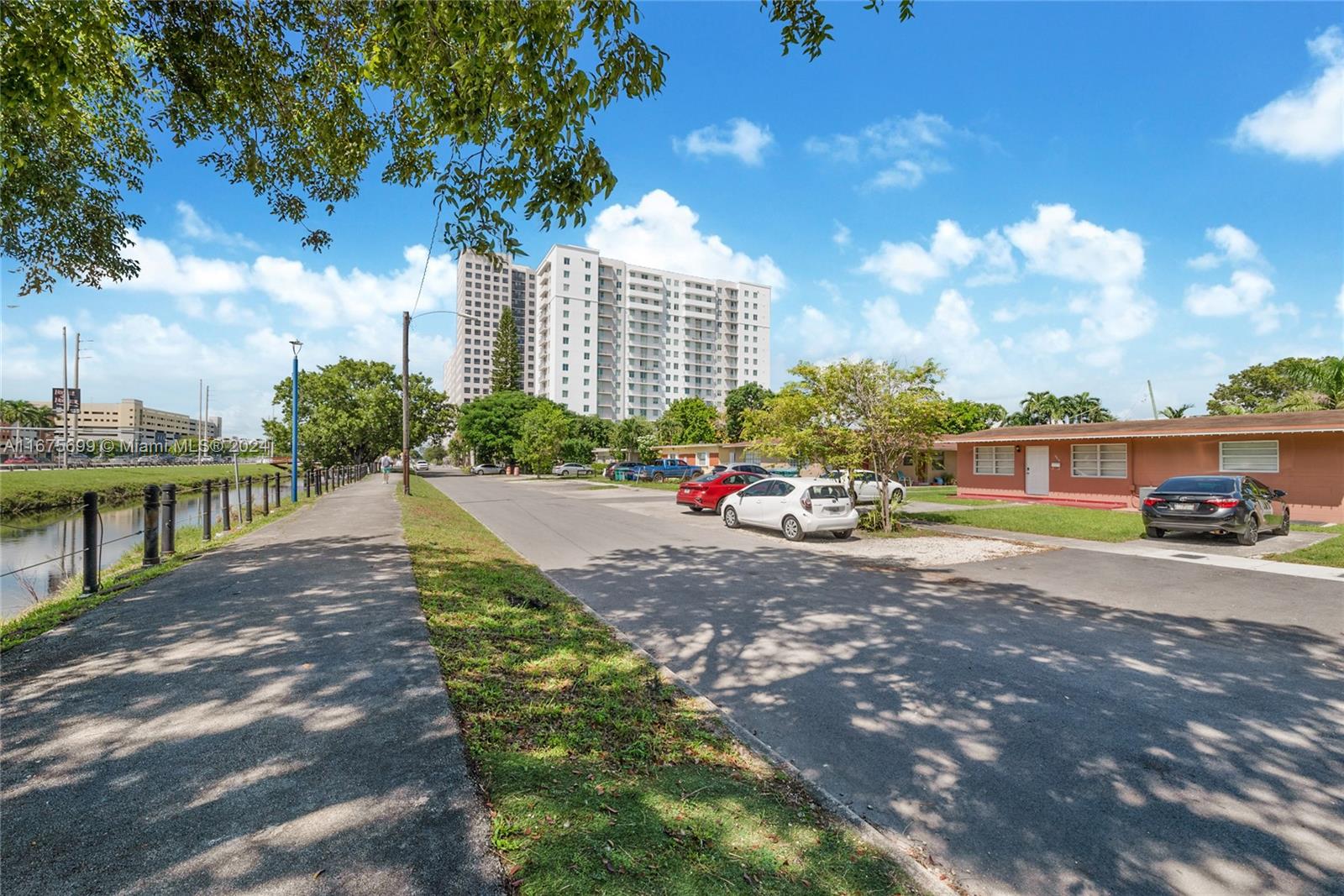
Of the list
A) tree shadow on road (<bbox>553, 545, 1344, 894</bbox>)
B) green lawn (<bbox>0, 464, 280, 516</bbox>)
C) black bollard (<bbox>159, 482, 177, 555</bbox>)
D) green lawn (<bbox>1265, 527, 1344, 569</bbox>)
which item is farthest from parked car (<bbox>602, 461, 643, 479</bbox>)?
tree shadow on road (<bbox>553, 545, 1344, 894</bbox>)

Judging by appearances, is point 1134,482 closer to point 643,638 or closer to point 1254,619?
point 1254,619

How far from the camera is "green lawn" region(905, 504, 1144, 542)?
15172 mm

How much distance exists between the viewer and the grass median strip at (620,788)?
2.50 m

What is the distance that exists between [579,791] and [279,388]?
198 feet

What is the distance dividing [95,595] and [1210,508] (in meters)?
20.0

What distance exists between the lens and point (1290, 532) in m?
16.0

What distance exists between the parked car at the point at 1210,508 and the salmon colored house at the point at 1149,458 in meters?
6.24

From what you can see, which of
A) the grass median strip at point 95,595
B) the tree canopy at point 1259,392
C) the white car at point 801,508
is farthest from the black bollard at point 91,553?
the tree canopy at point 1259,392

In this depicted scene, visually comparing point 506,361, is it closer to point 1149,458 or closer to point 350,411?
point 350,411

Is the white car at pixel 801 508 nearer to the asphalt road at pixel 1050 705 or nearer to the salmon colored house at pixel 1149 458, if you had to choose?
the asphalt road at pixel 1050 705

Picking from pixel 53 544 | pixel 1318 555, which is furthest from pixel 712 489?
pixel 53 544

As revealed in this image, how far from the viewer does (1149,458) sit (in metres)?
22.6

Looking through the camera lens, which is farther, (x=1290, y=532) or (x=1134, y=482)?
(x=1134, y=482)

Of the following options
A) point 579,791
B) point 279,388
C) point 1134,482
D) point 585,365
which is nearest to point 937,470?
point 1134,482
